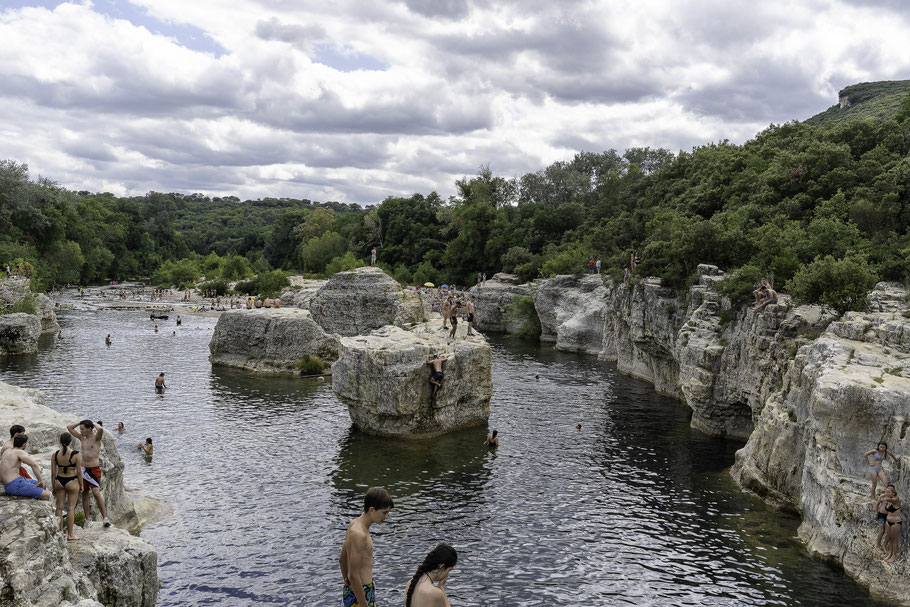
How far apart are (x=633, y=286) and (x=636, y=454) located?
2195 centimetres

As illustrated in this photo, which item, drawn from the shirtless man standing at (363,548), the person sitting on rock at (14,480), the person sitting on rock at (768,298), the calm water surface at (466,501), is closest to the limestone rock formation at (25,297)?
the calm water surface at (466,501)

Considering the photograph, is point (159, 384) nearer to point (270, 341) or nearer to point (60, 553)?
point (270, 341)

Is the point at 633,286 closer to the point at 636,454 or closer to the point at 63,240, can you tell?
the point at 636,454

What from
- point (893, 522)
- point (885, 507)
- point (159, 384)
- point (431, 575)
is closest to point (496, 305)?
point (159, 384)

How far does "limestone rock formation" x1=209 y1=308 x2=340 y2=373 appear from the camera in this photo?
49281 millimetres

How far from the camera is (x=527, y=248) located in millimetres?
98062

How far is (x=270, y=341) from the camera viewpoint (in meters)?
49.7

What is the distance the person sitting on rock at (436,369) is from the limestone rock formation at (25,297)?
4291 centimetres

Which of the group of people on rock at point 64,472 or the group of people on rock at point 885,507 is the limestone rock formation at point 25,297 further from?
the group of people on rock at point 885,507

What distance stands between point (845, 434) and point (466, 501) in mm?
13443

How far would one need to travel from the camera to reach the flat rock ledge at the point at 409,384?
32.1 metres

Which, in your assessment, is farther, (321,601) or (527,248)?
(527,248)

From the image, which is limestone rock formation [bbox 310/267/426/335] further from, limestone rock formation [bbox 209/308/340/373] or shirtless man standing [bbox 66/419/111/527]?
shirtless man standing [bbox 66/419/111/527]

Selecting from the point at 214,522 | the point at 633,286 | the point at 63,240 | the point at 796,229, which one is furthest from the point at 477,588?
the point at 63,240
